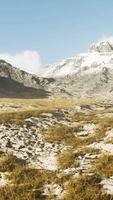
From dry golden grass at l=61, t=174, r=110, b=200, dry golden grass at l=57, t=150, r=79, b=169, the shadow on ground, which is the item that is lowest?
dry golden grass at l=61, t=174, r=110, b=200

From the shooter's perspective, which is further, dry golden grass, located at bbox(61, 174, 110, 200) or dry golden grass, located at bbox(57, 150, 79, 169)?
dry golden grass, located at bbox(57, 150, 79, 169)

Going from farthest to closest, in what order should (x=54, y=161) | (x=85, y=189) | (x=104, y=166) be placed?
(x=54, y=161) → (x=104, y=166) → (x=85, y=189)

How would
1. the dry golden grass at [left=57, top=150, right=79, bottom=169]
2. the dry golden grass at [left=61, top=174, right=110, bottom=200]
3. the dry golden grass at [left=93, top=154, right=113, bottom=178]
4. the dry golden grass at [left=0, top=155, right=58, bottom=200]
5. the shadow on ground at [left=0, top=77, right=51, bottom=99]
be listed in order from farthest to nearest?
the shadow on ground at [left=0, top=77, right=51, bottom=99] < the dry golden grass at [left=57, top=150, right=79, bottom=169] < the dry golden grass at [left=93, top=154, right=113, bottom=178] < the dry golden grass at [left=0, top=155, right=58, bottom=200] < the dry golden grass at [left=61, top=174, right=110, bottom=200]

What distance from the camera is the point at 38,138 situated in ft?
103

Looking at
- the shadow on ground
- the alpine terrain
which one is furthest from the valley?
the shadow on ground

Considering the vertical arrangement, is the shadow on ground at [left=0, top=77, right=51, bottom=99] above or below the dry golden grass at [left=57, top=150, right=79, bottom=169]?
above

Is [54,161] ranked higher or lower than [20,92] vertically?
lower

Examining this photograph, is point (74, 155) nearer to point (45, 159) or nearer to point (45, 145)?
point (45, 159)

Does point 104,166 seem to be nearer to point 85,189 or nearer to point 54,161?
point 85,189

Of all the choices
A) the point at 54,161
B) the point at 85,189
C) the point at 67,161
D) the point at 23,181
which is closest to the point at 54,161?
the point at 54,161

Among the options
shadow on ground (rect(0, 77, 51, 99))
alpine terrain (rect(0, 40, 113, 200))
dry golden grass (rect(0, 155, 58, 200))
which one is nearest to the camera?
dry golden grass (rect(0, 155, 58, 200))

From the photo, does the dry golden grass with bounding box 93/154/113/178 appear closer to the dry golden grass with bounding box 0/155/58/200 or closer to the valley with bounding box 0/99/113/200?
the valley with bounding box 0/99/113/200

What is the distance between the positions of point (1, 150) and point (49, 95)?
16304cm

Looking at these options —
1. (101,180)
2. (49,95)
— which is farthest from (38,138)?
(49,95)
